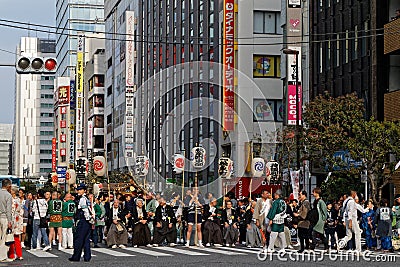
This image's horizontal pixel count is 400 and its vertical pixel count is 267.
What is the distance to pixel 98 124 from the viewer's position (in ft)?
353

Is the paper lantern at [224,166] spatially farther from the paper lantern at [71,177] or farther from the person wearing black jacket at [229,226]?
the paper lantern at [71,177]

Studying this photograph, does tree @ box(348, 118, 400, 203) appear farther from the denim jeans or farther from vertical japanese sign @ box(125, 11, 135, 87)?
vertical japanese sign @ box(125, 11, 135, 87)

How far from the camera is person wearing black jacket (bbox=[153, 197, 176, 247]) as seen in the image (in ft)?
92.0

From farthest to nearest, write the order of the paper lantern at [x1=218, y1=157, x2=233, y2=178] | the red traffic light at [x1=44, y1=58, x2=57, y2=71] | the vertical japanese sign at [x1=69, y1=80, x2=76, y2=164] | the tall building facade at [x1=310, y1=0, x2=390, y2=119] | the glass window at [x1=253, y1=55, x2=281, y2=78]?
the vertical japanese sign at [x1=69, y1=80, x2=76, y2=164]
the glass window at [x1=253, y1=55, x2=281, y2=78]
the paper lantern at [x1=218, y1=157, x2=233, y2=178]
the tall building facade at [x1=310, y1=0, x2=390, y2=119]
the red traffic light at [x1=44, y1=58, x2=57, y2=71]

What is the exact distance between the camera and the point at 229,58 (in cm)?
5906

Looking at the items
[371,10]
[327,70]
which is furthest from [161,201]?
[327,70]

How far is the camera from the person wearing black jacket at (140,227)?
2778 cm

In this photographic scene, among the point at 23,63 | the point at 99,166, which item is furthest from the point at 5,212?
the point at 99,166

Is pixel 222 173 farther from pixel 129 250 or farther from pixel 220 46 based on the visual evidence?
pixel 129 250

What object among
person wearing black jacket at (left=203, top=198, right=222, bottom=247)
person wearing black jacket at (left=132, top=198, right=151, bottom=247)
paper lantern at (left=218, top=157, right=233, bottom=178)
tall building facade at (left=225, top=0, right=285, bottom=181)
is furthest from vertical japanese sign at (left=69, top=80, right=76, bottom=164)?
person wearing black jacket at (left=203, top=198, right=222, bottom=247)

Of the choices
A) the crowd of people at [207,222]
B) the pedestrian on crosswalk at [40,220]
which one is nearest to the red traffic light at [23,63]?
the crowd of people at [207,222]

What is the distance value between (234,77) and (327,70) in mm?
10565

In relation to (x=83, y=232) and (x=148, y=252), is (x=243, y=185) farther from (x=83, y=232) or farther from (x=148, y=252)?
(x=83, y=232)

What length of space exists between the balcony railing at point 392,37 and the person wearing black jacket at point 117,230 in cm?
1847
